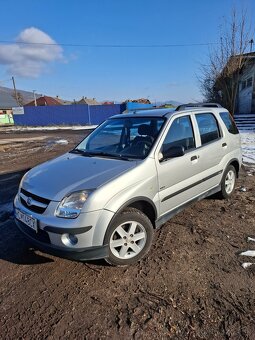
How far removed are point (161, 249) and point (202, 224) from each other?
0.99 metres

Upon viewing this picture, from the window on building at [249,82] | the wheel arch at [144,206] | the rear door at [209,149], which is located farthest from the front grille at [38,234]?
the window on building at [249,82]

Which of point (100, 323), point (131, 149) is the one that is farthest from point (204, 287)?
point (131, 149)

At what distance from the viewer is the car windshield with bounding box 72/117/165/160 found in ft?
12.2

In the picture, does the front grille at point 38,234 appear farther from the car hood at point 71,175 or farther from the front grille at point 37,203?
the car hood at point 71,175

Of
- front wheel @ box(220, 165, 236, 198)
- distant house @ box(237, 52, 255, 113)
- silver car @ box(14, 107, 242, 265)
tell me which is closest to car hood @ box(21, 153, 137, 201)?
silver car @ box(14, 107, 242, 265)

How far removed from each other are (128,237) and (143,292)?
611 mm

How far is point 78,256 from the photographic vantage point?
9.30 ft

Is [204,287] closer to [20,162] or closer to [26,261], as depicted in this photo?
[26,261]

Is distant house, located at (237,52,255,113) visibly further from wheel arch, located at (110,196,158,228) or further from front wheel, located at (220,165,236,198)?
wheel arch, located at (110,196,158,228)

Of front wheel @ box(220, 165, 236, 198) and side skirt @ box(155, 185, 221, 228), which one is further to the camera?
front wheel @ box(220, 165, 236, 198)

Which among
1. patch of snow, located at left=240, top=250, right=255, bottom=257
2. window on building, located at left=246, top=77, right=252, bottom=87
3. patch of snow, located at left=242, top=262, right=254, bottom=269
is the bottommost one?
patch of snow, located at left=240, top=250, right=255, bottom=257

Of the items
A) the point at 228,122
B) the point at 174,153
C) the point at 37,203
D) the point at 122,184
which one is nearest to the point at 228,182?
the point at 228,122

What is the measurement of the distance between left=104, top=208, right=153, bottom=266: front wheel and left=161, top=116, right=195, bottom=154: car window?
39.4 inches

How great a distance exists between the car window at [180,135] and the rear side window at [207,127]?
28 cm
